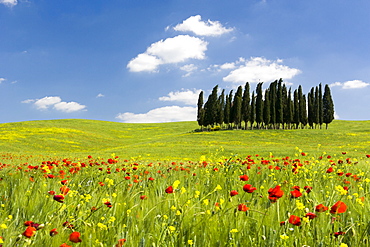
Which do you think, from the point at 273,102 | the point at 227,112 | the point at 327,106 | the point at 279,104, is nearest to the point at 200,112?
the point at 227,112

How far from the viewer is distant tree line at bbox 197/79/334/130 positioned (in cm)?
6206

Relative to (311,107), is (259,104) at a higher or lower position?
higher

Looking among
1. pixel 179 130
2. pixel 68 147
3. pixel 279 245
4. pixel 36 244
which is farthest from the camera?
pixel 179 130

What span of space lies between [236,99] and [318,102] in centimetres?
2222

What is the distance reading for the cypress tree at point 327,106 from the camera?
66.8 meters

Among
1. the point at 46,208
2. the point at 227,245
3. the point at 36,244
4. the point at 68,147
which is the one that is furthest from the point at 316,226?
the point at 68,147

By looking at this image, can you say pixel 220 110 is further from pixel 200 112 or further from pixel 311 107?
pixel 311 107

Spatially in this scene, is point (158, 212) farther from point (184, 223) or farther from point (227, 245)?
point (227, 245)

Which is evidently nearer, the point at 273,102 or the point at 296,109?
the point at 273,102

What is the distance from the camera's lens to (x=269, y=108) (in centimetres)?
6159

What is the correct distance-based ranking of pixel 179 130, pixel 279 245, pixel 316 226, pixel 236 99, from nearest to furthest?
1. pixel 279 245
2. pixel 316 226
3. pixel 236 99
4. pixel 179 130

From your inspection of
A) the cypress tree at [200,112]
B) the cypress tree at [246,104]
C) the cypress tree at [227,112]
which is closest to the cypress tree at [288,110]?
the cypress tree at [246,104]

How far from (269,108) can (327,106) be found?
1779cm

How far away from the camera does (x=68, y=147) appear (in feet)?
147
